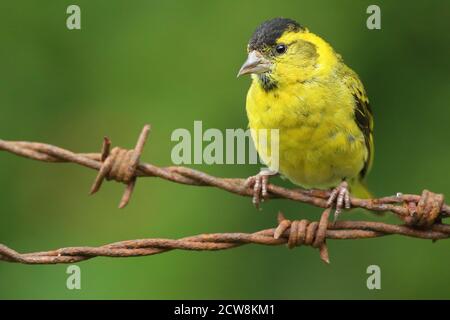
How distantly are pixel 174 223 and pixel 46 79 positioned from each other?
51.0 inches

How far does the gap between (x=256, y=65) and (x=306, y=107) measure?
0.39 metres

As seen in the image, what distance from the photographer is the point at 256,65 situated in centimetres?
402

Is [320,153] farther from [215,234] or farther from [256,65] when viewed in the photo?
[215,234]

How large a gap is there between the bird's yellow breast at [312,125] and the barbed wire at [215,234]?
0.80m

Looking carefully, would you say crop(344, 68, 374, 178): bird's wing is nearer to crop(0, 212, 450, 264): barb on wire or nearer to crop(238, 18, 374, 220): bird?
A: crop(238, 18, 374, 220): bird

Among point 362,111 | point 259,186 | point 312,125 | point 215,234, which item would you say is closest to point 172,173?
point 215,234

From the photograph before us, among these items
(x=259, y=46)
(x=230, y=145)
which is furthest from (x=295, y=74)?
(x=230, y=145)

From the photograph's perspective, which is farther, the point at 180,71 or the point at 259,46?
A: the point at 180,71

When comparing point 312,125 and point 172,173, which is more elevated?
point 312,125

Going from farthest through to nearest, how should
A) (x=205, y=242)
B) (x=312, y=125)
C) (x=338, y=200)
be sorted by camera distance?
(x=312, y=125), (x=338, y=200), (x=205, y=242)

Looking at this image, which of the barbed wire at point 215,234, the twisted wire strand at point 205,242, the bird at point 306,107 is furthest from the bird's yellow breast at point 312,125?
the twisted wire strand at point 205,242

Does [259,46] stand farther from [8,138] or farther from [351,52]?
[8,138]

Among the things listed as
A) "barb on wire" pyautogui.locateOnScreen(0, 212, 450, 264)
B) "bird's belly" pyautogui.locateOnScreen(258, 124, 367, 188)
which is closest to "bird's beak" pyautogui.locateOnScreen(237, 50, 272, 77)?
"bird's belly" pyautogui.locateOnScreen(258, 124, 367, 188)

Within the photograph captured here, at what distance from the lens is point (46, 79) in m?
5.23
